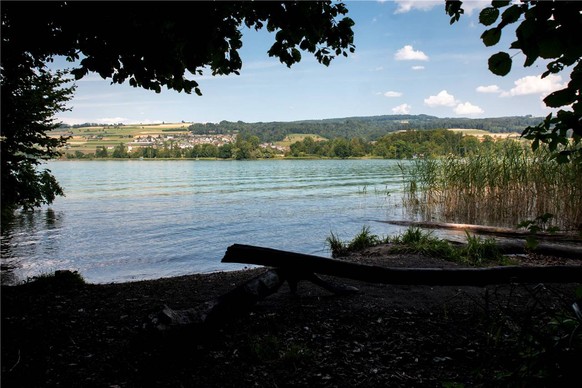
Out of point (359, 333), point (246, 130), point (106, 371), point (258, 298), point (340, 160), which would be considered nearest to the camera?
point (106, 371)

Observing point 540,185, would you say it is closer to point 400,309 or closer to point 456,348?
point 400,309

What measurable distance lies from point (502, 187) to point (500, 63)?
15.1 m

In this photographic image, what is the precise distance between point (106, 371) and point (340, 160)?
98820mm

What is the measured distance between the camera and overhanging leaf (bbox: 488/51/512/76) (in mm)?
1637

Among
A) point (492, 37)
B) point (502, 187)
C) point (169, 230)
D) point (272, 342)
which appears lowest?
point (169, 230)

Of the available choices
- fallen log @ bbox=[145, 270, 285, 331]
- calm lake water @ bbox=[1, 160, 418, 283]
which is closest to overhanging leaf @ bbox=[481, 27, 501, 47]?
fallen log @ bbox=[145, 270, 285, 331]

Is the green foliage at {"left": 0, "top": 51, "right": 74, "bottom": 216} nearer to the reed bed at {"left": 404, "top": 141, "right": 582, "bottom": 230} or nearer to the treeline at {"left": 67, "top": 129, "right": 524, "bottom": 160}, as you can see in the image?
the reed bed at {"left": 404, "top": 141, "right": 582, "bottom": 230}

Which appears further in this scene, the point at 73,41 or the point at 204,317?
the point at 73,41

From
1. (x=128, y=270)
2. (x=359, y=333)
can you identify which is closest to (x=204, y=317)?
(x=359, y=333)

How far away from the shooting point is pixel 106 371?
3750mm

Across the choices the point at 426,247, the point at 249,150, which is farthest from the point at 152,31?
the point at 249,150

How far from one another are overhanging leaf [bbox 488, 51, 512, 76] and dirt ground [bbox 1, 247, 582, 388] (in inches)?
49.2

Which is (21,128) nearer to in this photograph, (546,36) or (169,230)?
(546,36)

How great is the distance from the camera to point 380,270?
548 cm
